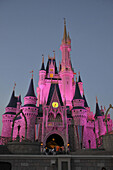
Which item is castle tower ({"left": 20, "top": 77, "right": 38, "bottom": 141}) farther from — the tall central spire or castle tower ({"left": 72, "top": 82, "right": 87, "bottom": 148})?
the tall central spire

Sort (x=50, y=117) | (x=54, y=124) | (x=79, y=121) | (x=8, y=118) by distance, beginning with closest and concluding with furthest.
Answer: (x=54, y=124)
(x=79, y=121)
(x=50, y=117)
(x=8, y=118)

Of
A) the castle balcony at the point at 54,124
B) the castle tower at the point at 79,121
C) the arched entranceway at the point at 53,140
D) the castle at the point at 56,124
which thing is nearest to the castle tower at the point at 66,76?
the castle at the point at 56,124

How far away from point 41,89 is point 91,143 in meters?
22.5

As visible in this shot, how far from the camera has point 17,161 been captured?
11.1m

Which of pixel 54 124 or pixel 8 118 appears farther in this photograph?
pixel 8 118

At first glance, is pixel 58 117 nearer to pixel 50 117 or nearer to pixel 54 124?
pixel 50 117

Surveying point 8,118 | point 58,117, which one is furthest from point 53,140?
point 8,118

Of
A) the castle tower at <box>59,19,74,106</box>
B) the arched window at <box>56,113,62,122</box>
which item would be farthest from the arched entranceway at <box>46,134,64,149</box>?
the castle tower at <box>59,19,74,106</box>

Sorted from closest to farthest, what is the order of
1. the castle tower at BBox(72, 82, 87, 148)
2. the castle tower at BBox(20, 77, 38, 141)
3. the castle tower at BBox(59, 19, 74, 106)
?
the castle tower at BBox(72, 82, 87, 148)
the castle tower at BBox(20, 77, 38, 141)
the castle tower at BBox(59, 19, 74, 106)

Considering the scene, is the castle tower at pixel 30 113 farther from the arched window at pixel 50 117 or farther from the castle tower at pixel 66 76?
the castle tower at pixel 66 76

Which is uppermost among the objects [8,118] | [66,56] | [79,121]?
[66,56]

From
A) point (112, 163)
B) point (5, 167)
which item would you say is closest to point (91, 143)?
point (112, 163)

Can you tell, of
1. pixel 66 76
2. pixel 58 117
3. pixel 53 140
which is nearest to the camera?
pixel 53 140

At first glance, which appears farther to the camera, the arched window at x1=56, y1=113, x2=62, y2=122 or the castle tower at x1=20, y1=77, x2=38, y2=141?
the arched window at x1=56, y1=113, x2=62, y2=122
